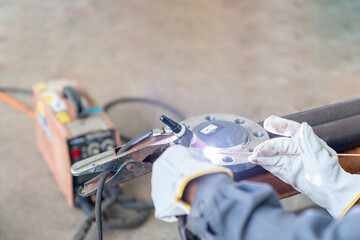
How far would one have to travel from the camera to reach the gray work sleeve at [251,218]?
605mm

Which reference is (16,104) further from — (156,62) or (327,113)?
(327,113)

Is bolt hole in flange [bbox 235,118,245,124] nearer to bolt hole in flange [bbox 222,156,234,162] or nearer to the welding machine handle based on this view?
Answer: bolt hole in flange [bbox 222,156,234,162]

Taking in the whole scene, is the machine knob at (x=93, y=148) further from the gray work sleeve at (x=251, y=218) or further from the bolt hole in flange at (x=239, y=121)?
the gray work sleeve at (x=251, y=218)

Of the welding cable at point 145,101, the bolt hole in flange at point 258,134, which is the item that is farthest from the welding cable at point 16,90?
the bolt hole in flange at point 258,134

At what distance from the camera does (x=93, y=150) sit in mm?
1886

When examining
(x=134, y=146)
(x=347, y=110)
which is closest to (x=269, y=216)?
(x=134, y=146)

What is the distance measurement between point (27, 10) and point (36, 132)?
188 centimetres

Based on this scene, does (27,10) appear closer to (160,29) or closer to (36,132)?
(160,29)

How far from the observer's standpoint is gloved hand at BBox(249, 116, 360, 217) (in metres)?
0.85

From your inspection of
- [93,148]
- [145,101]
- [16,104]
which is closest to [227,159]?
[93,148]

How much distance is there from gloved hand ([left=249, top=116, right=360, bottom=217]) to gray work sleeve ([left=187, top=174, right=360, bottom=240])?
198 mm

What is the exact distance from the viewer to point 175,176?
713 mm

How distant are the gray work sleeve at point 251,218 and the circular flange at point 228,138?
0.52 feet

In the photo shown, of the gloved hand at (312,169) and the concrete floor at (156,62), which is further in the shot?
the concrete floor at (156,62)
